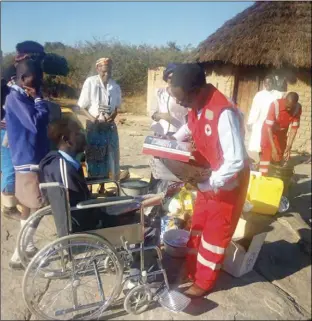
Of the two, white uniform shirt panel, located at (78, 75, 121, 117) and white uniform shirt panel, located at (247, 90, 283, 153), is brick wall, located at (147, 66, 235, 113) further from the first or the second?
Result: white uniform shirt panel, located at (78, 75, 121, 117)

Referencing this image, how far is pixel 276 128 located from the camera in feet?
14.1

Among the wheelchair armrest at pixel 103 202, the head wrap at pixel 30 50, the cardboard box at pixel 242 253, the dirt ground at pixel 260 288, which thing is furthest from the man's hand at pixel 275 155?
the head wrap at pixel 30 50

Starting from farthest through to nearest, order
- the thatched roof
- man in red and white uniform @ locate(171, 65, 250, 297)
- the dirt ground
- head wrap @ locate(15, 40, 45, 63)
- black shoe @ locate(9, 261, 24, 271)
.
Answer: the thatched roof < head wrap @ locate(15, 40, 45, 63) < black shoe @ locate(9, 261, 24, 271) < the dirt ground < man in red and white uniform @ locate(171, 65, 250, 297)

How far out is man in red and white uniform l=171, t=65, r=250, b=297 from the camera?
1818 millimetres

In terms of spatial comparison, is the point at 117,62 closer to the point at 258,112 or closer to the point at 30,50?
the point at 258,112

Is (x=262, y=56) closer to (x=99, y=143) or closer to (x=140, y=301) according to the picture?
(x=99, y=143)

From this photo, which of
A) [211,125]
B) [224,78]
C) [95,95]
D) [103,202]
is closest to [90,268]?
[103,202]

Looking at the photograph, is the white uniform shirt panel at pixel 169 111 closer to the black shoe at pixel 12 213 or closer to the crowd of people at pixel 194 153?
the crowd of people at pixel 194 153

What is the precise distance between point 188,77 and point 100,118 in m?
2.09

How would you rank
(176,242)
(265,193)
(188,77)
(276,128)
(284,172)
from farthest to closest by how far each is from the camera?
(276,128), (284,172), (265,193), (176,242), (188,77)

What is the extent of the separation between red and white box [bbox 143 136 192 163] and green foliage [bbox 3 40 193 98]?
4428 mm

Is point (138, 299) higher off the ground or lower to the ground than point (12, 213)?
lower

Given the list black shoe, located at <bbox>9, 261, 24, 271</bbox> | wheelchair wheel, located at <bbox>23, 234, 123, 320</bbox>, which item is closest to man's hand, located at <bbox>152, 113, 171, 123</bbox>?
wheelchair wheel, located at <bbox>23, 234, 123, 320</bbox>

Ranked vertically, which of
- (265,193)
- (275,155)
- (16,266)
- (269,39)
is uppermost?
(269,39)
